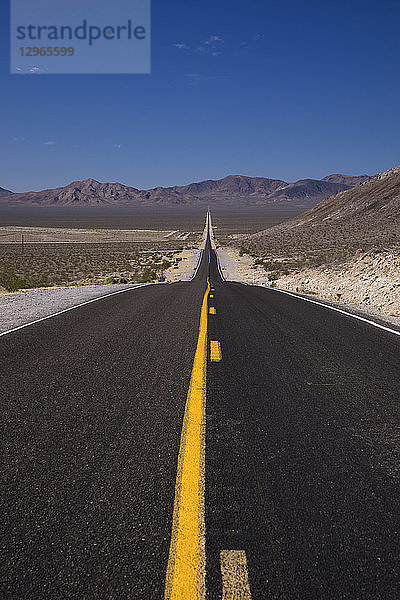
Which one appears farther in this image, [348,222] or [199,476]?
[348,222]

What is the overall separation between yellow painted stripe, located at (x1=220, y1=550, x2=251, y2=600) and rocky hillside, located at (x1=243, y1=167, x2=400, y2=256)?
147 ft

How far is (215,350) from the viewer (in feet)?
21.5

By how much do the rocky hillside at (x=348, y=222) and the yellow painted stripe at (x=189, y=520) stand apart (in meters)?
43.4

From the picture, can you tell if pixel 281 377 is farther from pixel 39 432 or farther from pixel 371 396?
pixel 39 432

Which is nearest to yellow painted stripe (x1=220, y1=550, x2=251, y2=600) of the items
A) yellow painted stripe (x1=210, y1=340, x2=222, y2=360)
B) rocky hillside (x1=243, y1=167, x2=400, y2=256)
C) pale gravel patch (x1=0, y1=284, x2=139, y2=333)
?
yellow painted stripe (x1=210, y1=340, x2=222, y2=360)

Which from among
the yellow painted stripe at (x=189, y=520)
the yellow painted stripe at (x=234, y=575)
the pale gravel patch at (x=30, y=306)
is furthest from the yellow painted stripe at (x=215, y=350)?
the pale gravel patch at (x=30, y=306)

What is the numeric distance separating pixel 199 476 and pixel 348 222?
65.0m

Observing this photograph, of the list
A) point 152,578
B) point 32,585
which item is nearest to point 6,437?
point 32,585

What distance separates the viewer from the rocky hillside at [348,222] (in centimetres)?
4947

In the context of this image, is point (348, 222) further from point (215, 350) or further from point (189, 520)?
point (189, 520)

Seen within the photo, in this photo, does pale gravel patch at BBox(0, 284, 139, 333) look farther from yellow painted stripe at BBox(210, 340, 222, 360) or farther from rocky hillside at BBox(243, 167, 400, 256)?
rocky hillside at BBox(243, 167, 400, 256)

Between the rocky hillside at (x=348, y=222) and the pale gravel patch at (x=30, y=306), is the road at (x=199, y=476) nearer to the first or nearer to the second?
the pale gravel patch at (x=30, y=306)

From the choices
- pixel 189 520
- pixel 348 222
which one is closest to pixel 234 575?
pixel 189 520

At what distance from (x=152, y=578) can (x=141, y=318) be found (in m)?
7.58
